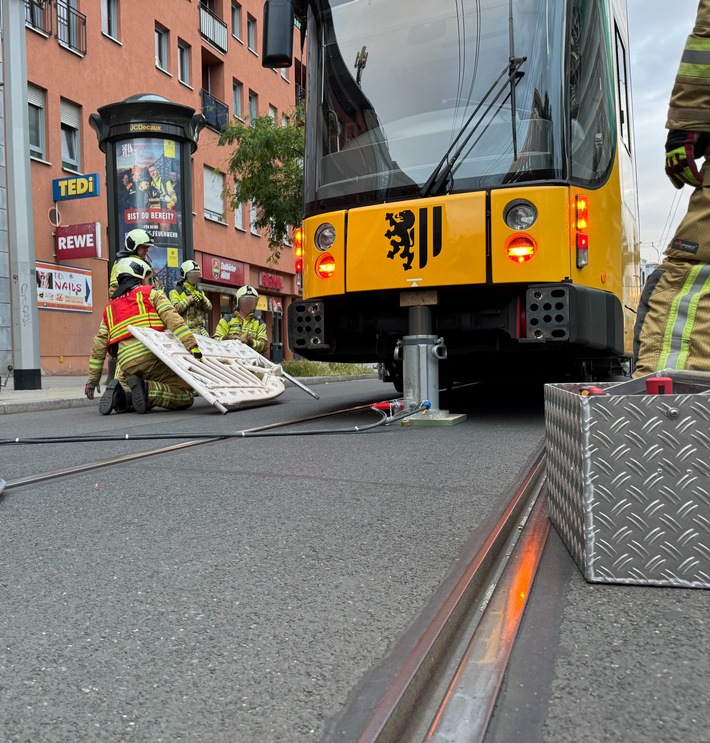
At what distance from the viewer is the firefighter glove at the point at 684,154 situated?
3.10 metres

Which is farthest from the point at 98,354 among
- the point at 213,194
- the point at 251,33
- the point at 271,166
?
the point at 251,33

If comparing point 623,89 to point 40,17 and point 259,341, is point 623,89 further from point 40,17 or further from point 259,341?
point 40,17

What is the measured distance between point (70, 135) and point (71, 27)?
2491 mm

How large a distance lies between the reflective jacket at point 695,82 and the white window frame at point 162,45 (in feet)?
70.9

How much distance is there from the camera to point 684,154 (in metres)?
3.10

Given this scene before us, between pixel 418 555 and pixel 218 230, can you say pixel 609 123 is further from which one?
pixel 218 230

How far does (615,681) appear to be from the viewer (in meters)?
1.45

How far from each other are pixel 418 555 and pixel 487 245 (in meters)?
3.67

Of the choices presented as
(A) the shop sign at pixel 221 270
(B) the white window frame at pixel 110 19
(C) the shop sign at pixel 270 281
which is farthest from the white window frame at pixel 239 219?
(B) the white window frame at pixel 110 19

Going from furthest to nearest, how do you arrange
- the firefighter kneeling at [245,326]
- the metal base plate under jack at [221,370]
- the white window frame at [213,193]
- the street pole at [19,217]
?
the white window frame at [213,193], the street pole at [19,217], the firefighter kneeling at [245,326], the metal base plate under jack at [221,370]

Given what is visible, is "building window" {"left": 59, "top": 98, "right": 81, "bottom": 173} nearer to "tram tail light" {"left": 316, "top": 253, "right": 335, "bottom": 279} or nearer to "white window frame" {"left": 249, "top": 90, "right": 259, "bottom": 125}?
"white window frame" {"left": 249, "top": 90, "right": 259, "bottom": 125}

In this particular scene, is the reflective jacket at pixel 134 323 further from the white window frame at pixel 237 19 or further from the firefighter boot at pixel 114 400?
the white window frame at pixel 237 19

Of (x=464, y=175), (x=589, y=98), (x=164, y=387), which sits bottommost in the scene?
(x=164, y=387)

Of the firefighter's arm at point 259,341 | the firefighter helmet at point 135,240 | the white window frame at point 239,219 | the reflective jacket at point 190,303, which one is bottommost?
the firefighter's arm at point 259,341
